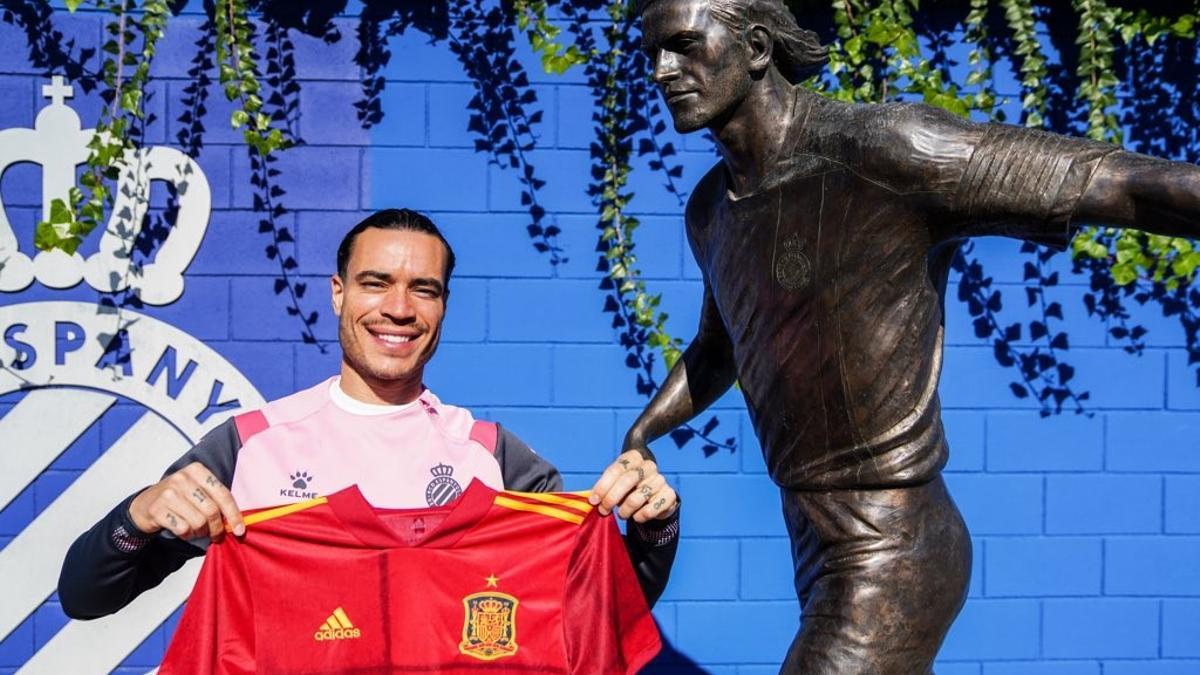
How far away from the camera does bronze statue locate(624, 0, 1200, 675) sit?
1961mm

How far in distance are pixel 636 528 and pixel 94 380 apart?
2.20 metres

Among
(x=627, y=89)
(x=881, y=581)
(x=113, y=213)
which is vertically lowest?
(x=881, y=581)

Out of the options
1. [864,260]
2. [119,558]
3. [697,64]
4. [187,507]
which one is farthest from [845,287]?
[119,558]

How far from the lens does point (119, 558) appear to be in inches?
80.0

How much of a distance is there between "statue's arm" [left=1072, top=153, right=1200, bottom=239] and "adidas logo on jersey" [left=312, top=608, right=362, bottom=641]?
1.38 m

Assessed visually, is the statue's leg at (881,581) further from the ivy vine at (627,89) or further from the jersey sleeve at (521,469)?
the ivy vine at (627,89)

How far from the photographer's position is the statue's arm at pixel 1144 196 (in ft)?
5.46

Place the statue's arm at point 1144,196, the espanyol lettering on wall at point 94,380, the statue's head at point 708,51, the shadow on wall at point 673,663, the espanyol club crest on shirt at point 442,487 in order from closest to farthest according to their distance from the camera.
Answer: the statue's arm at point 1144,196 < the statue's head at point 708,51 < the espanyol club crest on shirt at point 442,487 < the espanyol lettering on wall at point 94,380 < the shadow on wall at point 673,663

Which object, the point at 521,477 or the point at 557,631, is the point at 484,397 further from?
the point at 557,631

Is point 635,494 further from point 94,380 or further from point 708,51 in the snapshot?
point 94,380

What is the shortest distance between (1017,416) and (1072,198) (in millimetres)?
2202

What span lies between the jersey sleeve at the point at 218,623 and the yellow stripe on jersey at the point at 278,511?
44 mm

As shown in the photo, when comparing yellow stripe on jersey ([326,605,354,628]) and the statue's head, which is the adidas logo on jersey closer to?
yellow stripe on jersey ([326,605,354,628])

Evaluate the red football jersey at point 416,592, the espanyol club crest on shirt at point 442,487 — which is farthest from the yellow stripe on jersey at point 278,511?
the espanyol club crest on shirt at point 442,487
